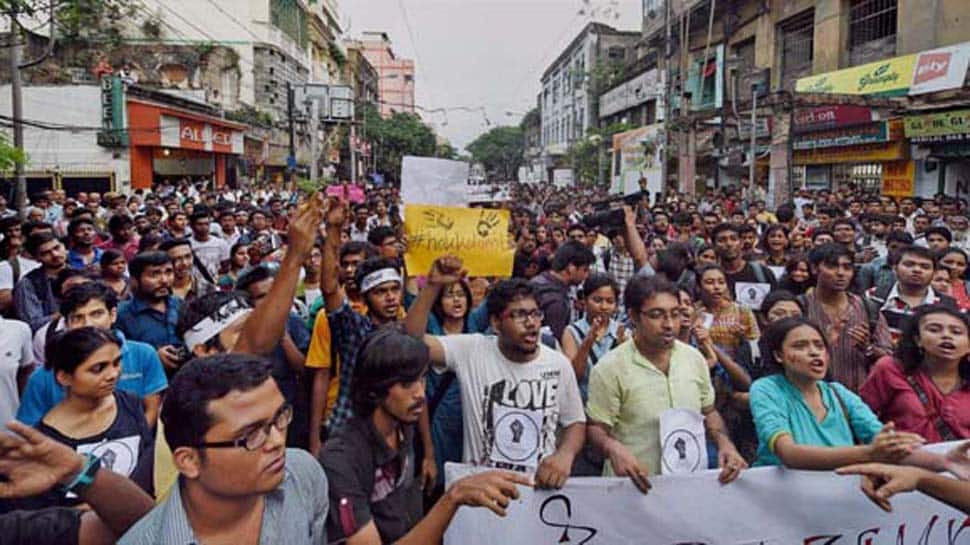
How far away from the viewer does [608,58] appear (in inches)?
2084

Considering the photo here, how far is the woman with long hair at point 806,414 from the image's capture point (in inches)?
107

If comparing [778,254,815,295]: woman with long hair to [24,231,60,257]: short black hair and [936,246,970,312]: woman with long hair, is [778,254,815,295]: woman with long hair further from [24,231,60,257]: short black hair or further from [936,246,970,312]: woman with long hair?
[24,231,60,257]: short black hair

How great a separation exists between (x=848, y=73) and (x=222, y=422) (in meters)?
20.5

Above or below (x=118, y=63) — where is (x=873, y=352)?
below

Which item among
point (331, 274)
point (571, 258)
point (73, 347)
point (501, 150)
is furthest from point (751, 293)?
point (501, 150)

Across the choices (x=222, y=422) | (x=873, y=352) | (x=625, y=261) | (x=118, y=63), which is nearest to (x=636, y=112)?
(x=118, y=63)

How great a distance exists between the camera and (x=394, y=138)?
56281 mm

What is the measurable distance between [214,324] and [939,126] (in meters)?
15.7

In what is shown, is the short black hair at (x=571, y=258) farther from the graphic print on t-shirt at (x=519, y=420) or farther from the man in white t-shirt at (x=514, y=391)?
the graphic print on t-shirt at (x=519, y=420)

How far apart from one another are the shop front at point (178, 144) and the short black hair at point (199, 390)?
23.2m

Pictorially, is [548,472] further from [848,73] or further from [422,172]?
[848,73]

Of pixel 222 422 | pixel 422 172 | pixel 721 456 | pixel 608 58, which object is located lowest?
pixel 721 456

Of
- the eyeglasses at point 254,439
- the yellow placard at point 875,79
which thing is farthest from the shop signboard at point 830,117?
the eyeglasses at point 254,439

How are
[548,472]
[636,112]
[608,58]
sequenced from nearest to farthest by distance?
[548,472] < [636,112] < [608,58]
